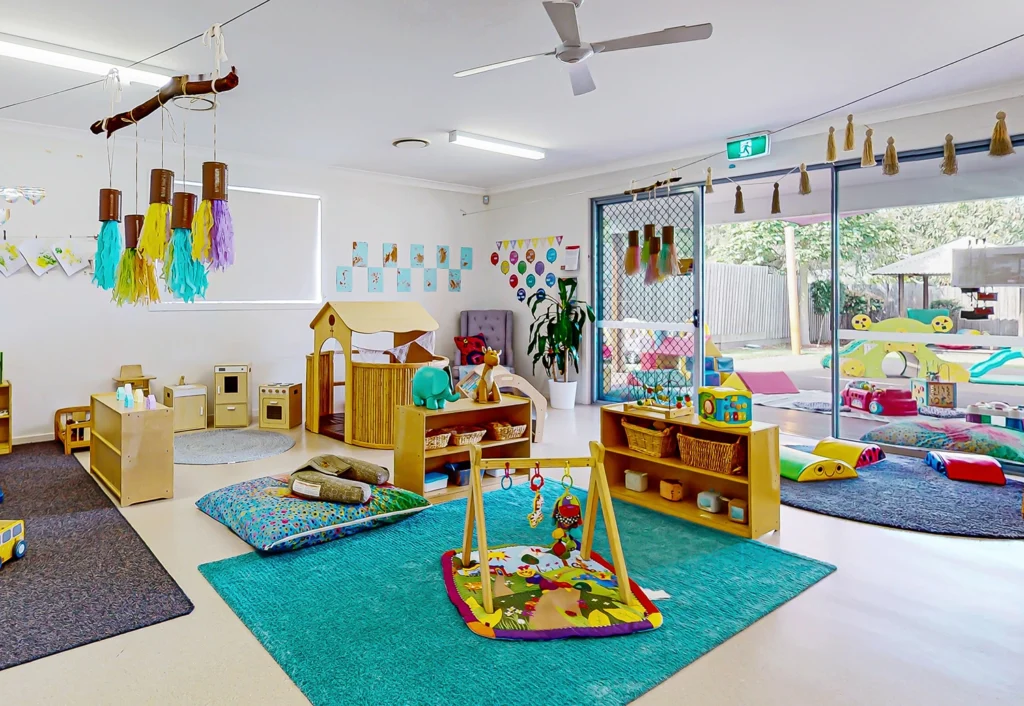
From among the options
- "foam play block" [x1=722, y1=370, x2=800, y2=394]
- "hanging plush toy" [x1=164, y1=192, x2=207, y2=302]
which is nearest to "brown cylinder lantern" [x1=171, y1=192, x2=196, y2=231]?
"hanging plush toy" [x1=164, y1=192, x2=207, y2=302]

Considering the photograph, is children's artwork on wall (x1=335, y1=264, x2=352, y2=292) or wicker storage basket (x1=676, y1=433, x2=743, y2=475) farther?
children's artwork on wall (x1=335, y1=264, x2=352, y2=292)

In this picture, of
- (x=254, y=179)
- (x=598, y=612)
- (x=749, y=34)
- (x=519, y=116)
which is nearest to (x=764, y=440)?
(x=598, y=612)

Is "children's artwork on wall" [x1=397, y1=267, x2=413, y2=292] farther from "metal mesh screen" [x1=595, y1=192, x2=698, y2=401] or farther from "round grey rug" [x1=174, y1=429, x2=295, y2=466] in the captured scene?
"round grey rug" [x1=174, y1=429, x2=295, y2=466]

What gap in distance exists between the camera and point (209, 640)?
242cm

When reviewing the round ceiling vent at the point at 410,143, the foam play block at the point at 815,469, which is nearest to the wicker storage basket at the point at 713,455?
the foam play block at the point at 815,469

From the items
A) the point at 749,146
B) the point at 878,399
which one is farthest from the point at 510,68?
the point at 878,399

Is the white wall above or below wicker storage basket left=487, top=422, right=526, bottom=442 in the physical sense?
above

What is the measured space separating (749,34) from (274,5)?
255 centimetres

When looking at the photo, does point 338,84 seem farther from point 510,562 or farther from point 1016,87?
point 1016,87

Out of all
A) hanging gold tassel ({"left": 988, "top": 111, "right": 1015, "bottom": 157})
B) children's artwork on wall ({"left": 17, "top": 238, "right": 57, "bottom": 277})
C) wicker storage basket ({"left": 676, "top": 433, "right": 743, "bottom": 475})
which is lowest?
wicker storage basket ({"left": 676, "top": 433, "right": 743, "bottom": 475})

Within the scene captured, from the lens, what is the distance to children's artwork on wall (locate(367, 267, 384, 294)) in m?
7.70

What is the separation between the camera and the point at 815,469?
14.7ft

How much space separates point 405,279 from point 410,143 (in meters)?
2.23

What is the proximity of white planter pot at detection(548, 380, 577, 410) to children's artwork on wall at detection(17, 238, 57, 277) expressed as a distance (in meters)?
5.02
